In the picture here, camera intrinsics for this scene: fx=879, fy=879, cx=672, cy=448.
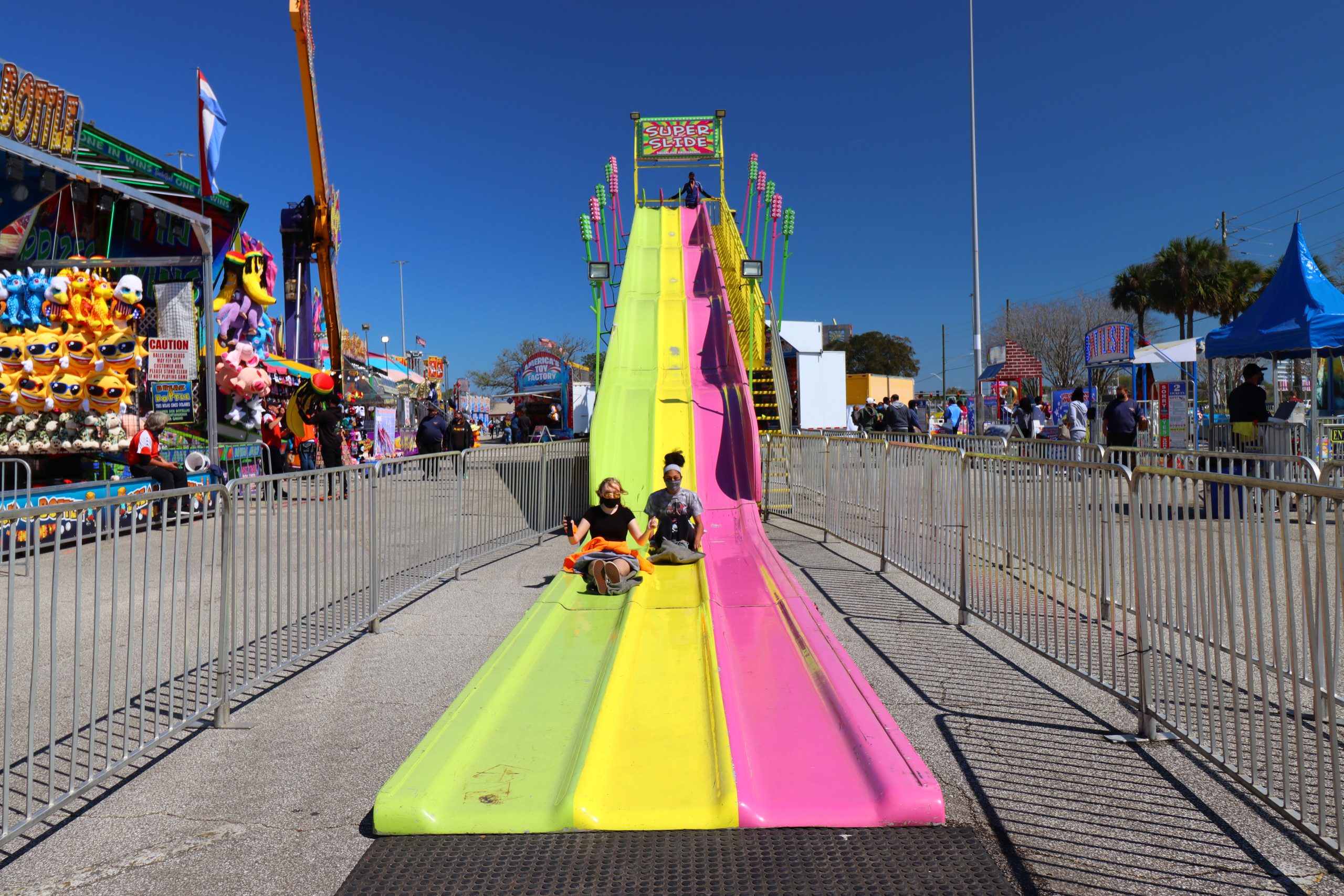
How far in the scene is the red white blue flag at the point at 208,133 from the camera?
553 inches

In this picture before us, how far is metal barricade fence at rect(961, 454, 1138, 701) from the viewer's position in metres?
5.07

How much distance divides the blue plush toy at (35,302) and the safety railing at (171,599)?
24.7 ft

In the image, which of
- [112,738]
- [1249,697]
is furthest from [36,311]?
[1249,697]

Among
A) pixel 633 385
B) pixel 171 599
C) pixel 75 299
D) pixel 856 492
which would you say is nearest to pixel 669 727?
pixel 171 599

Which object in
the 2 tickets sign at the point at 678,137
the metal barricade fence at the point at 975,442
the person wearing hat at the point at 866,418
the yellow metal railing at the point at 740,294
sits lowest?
the metal barricade fence at the point at 975,442

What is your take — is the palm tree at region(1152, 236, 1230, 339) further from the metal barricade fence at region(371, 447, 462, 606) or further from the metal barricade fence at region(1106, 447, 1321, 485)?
the metal barricade fence at region(371, 447, 462, 606)

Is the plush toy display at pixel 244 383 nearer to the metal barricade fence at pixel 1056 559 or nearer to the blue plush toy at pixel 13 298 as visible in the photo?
the blue plush toy at pixel 13 298

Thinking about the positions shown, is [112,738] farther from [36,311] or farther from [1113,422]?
[1113,422]

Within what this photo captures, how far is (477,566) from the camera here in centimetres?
1009

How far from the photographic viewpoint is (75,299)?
1243 centimetres

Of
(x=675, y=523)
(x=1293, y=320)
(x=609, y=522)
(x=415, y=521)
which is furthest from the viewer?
(x=1293, y=320)

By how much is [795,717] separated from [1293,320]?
14314mm

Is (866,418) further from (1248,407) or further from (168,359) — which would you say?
(168,359)

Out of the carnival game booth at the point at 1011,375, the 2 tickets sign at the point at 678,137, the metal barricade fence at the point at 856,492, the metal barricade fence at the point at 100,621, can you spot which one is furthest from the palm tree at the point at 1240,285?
the metal barricade fence at the point at 100,621
